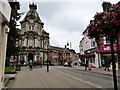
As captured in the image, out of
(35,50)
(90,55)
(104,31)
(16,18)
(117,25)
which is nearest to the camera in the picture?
(117,25)

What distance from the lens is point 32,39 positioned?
6469 cm

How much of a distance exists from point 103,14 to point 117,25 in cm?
94

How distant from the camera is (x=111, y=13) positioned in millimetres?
6605

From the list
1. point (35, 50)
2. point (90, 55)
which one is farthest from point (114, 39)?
point (35, 50)

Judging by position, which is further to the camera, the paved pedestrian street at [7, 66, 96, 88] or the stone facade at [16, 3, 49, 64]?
the stone facade at [16, 3, 49, 64]

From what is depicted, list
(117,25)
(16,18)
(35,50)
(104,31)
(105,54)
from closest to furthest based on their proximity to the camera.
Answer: (117,25)
(104,31)
(16,18)
(105,54)
(35,50)

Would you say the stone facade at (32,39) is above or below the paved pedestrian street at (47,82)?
above

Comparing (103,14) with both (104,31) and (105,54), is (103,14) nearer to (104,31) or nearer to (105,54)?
(104,31)

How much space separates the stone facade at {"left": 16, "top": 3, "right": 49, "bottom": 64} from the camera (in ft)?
206

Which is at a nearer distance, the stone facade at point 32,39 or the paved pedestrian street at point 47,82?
the paved pedestrian street at point 47,82

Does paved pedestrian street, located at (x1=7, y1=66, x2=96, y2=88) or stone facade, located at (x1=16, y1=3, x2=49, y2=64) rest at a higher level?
stone facade, located at (x1=16, y1=3, x2=49, y2=64)

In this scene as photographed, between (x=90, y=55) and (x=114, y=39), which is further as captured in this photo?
(x=90, y=55)

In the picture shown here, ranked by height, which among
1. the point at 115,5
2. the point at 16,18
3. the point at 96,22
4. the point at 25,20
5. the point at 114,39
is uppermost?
the point at 25,20

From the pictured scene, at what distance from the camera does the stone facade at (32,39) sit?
6275 cm
